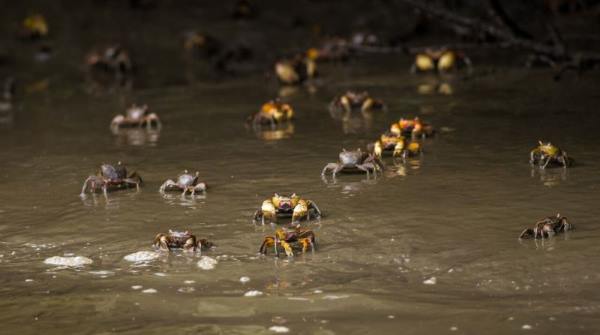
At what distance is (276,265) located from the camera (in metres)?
7.16

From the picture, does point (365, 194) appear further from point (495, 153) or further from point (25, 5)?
point (25, 5)

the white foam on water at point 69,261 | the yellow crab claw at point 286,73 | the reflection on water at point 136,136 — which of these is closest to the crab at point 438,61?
the yellow crab claw at point 286,73

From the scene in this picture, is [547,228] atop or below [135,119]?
below

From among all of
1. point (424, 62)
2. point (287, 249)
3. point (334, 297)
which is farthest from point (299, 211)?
point (424, 62)

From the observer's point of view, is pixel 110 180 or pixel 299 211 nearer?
pixel 299 211

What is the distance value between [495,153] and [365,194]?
2.32 meters

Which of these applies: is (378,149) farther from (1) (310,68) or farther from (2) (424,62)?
(1) (310,68)

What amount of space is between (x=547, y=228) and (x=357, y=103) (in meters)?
7.61

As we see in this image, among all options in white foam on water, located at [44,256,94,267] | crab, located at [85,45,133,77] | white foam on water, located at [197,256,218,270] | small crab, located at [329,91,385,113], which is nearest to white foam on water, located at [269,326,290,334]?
white foam on water, located at [197,256,218,270]

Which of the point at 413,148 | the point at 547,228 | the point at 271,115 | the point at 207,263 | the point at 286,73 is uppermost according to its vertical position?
the point at 286,73

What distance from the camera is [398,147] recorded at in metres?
11.0

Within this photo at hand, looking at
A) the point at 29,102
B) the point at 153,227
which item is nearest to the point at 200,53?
the point at 29,102

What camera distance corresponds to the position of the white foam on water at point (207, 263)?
7.18m

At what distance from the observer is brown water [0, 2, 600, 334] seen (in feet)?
20.0
